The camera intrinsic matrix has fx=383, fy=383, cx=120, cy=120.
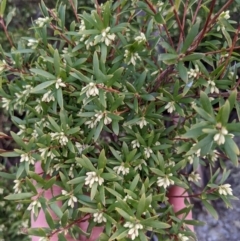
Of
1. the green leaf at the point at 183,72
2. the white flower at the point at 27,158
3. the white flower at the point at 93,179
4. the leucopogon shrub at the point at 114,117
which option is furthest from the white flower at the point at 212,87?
the white flower at the point at 27,158

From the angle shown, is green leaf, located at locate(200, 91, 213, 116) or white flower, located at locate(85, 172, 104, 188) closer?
green leaf, located at locate(200, 91, 213, 116)

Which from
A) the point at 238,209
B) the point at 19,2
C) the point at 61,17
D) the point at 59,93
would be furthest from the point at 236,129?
the point at 19,2

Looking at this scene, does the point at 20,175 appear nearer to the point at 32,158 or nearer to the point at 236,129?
the point at 32,158

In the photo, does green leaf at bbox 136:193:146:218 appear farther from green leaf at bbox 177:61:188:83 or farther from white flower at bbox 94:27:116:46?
white flower at bbox 94:27:116:46

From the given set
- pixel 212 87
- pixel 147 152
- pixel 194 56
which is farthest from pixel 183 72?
pixel 147 152

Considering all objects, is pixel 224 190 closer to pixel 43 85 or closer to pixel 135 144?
pixel 135 144

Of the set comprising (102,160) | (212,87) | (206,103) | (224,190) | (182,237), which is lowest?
(182,237)

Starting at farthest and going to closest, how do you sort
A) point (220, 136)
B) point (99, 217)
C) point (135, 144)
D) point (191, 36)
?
point (135, 144)
point (99, 217)
point (191, 36)
point (220, 136)

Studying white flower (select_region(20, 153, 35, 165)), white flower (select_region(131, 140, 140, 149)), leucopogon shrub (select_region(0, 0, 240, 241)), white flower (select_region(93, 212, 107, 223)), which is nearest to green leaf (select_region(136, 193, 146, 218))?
leucopogon shrub (select_region(0, 0, 240, 241))

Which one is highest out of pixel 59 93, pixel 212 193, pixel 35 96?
pixel 59 93
